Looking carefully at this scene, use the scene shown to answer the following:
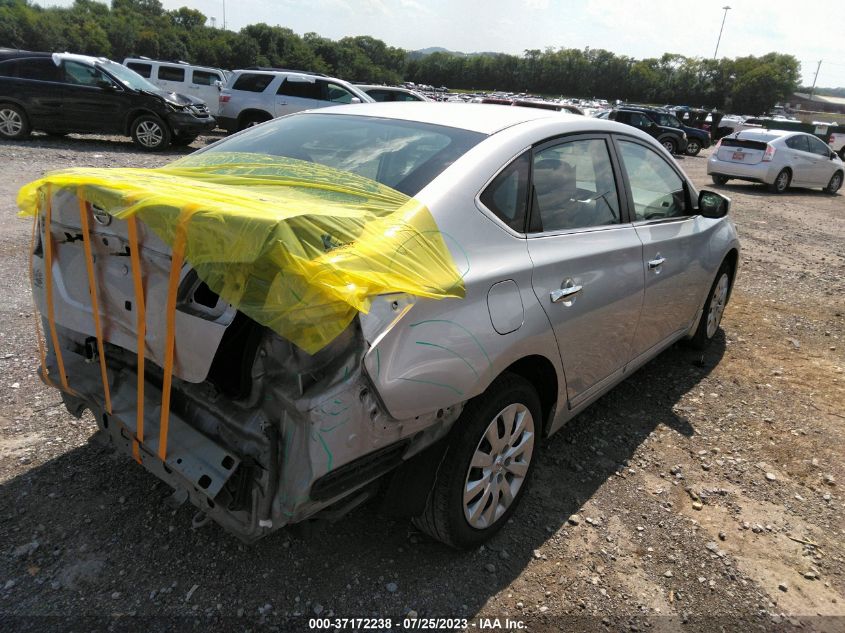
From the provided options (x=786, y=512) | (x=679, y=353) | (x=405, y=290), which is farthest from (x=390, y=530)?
(x=679, y=353)

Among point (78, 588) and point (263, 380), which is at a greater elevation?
point (263, 380)

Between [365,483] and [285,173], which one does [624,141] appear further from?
[365,483]

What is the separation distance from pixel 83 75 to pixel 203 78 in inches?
254

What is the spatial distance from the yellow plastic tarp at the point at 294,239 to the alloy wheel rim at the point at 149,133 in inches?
469

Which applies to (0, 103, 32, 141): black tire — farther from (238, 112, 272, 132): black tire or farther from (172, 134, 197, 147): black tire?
(238, 112, 272, 132): black tire

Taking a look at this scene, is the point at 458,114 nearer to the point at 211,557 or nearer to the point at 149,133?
the point at 211,557

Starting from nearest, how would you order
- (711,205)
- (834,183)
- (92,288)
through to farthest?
(92,288) → (711,205) → (834,183)

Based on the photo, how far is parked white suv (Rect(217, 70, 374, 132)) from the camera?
48.8ft

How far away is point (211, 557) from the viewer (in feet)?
8.12

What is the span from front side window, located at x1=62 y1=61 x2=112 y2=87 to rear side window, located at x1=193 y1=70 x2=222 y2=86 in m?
6.13

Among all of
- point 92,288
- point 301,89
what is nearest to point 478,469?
point 92,288

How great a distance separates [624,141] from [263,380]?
2547 mm

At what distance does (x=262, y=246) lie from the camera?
169 centimetres

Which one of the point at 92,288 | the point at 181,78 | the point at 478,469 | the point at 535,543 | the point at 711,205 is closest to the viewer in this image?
the point at 92,288
